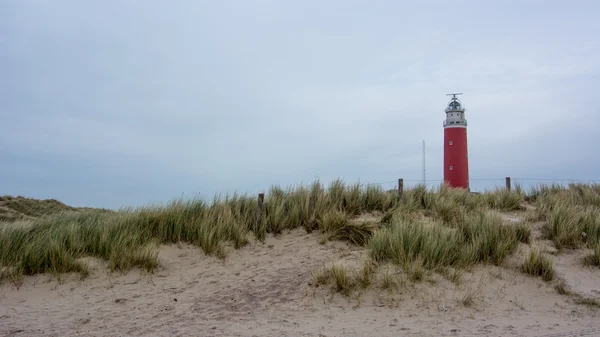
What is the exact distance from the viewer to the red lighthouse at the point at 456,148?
2569cm

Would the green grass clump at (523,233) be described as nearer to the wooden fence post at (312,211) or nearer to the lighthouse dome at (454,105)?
the wooden fence post at (312,211)

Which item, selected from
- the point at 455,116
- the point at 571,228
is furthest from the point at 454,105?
the point at 571,228

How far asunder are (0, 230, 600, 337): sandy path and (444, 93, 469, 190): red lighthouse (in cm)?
1770

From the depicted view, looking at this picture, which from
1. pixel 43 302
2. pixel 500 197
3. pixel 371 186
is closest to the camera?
pixel 43 302

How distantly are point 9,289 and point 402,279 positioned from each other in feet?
20.4

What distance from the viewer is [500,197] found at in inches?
515

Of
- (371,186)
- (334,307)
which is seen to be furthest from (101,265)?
(371,186)

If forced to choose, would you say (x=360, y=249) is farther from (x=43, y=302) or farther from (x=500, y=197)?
(x=500, y=197)

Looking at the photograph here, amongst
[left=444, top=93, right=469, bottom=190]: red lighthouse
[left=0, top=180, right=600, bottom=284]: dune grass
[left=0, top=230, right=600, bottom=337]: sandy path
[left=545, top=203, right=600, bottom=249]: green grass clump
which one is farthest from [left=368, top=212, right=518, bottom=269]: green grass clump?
[left=444, top=93, right=469, bottom=190]: red lighthouse

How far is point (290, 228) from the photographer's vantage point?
1012 centimetres

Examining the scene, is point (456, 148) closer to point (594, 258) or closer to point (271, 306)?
point (594, 258)

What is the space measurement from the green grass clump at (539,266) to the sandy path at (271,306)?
143 mm

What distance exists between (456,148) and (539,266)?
1888cm

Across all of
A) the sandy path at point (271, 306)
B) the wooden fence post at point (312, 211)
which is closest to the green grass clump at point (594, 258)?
the sandy path at point (271, 306)
